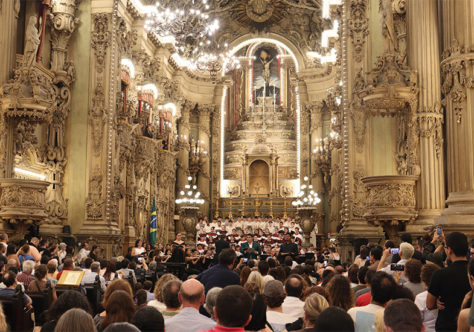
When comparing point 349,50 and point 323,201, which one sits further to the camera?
point 323,201

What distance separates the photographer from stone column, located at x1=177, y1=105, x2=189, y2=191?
115ft

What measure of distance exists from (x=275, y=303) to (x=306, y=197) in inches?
1154

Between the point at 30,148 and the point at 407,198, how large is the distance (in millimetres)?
11686

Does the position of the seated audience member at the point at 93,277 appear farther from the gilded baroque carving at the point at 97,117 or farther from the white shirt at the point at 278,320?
the gilded baroque carving at the point at 97,117

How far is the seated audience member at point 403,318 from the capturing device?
354cm

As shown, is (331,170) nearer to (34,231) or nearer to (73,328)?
(34,231)

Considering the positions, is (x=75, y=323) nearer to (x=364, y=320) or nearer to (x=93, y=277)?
(x=364, y=320)

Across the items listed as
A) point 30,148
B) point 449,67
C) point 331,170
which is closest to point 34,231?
point 30,148

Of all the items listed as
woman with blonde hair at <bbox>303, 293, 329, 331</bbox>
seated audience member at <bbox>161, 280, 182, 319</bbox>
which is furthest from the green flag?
woman with blonde hair at <bbox>303, 293, 329, 331</bbox>

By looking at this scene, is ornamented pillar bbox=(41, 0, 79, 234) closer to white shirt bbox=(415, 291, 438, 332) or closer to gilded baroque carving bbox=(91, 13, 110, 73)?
gilded baroque carving bbox=(91, 13, 110, 73)

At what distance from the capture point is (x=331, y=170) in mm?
32969

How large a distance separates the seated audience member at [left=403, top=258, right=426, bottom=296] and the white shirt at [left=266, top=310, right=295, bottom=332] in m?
1.53

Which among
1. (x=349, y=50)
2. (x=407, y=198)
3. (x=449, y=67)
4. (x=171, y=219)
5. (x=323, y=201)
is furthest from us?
(x=323, y=201)

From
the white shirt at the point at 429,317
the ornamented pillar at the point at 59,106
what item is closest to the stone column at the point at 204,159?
the ornamented pillar at the point at 59,106
